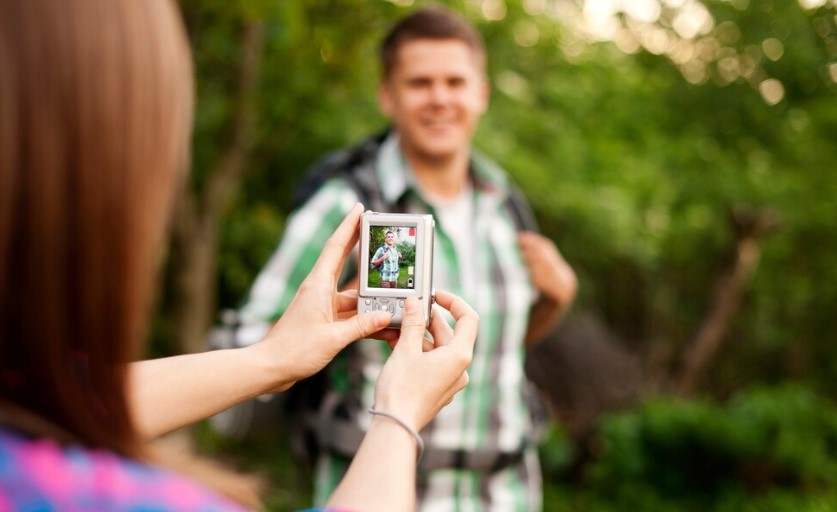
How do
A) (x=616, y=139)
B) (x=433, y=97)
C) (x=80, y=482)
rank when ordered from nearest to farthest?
(x=80, y=482), (x=433, y=97), (x=616, y=139)

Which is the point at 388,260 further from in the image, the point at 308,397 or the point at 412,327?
the point at 308,397

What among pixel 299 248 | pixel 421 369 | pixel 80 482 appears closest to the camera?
pixel 80 482

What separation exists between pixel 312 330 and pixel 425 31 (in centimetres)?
162

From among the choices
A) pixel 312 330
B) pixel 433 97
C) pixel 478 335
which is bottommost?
pixel 478 335

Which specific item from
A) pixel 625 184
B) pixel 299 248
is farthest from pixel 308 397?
pixel 625 184

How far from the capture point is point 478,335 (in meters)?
2.63

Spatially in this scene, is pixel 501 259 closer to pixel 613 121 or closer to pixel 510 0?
pixel 510 0

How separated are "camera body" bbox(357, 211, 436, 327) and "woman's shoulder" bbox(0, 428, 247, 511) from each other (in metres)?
0.78

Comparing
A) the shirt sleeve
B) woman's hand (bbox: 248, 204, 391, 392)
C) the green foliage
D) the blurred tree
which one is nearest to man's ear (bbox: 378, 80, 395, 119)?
the shirt sleeve

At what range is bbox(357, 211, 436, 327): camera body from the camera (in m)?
1.60

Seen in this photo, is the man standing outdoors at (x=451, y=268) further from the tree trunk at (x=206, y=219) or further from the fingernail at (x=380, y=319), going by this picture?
the tree trunk at (x=206, y=219)

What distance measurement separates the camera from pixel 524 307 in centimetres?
274

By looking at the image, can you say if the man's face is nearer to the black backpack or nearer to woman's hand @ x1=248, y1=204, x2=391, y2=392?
the black backpack

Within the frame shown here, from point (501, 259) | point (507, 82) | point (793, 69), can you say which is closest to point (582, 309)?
point (507, 82)
